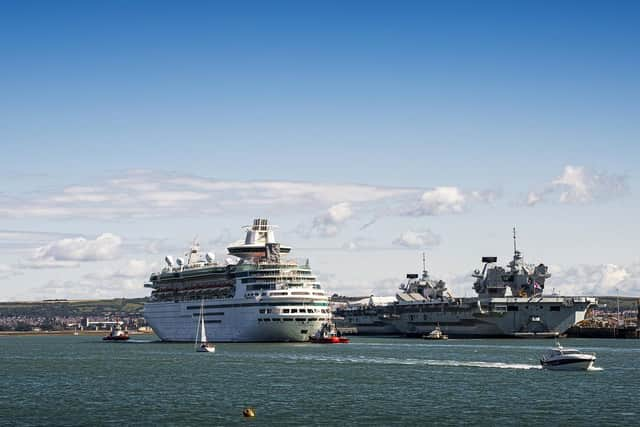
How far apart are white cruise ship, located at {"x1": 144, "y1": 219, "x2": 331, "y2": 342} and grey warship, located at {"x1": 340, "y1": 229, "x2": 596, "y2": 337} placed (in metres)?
35.4

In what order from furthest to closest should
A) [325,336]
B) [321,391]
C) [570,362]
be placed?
[325,336] < [570,362] < [321,391]

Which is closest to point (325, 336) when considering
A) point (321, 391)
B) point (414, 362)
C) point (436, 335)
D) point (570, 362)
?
point (436, 335)

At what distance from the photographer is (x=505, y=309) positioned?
16838cm

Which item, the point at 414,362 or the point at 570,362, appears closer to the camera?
the point at 570,362

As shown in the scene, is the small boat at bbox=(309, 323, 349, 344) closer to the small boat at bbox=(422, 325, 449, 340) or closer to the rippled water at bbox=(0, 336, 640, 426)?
the rippled water at bbox=(0, 336, 640, 426)

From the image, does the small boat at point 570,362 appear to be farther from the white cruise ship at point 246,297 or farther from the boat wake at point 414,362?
the white cruise ship at point 246,297

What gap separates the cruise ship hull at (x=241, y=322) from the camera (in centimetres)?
14012

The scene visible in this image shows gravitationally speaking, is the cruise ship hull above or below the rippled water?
above

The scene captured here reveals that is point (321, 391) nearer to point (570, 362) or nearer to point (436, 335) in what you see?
point (570, 362)

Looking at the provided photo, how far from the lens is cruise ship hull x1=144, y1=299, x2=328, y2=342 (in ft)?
460

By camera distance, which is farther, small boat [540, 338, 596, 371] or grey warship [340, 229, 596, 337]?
grey warship [340, 229, 596, 337]

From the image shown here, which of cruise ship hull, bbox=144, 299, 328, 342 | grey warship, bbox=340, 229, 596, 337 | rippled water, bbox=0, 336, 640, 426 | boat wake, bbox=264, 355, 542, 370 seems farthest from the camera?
grey warship, bbox=340, 229, 596, 337

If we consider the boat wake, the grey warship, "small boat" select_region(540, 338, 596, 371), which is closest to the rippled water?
the boat wake

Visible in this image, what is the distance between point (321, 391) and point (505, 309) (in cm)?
10149
